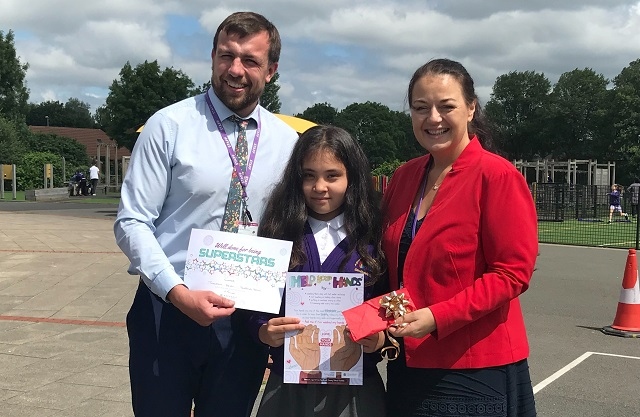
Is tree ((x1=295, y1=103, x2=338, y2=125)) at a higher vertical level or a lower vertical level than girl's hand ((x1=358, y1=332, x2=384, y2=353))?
higher

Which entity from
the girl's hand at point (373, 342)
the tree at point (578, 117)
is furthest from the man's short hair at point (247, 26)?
the tree at point (578, 117)

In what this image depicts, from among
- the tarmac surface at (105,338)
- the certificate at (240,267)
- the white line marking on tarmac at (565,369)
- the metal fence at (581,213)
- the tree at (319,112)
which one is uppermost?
the tree at (319,112)

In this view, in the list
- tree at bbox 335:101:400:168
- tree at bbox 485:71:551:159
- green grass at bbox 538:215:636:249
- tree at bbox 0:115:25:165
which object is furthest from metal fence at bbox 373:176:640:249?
tree at bbox 335:101:400:168

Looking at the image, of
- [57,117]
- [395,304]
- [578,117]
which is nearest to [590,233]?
[395,304]

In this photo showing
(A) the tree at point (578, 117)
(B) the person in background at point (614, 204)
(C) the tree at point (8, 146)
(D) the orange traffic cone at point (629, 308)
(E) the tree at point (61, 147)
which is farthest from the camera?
(A) the tree at point (578, 117)

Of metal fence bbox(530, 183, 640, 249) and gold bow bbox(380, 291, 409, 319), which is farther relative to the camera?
metal fence bbox(530, 183, 640, 249)

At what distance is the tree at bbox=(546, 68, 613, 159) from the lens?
242 feet

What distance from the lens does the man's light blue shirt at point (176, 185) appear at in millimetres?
2555

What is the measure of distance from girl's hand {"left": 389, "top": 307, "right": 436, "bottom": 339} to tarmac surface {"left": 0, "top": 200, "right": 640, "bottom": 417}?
2.96 meters

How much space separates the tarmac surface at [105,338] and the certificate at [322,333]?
257 centimetres

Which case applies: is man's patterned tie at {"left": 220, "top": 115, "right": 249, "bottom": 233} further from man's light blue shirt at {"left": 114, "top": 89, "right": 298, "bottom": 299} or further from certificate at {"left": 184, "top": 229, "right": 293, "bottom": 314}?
certificate at {"left": 184, "top": 229, "right": 293, "bottom": 314}

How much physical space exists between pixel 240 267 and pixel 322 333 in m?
0.39

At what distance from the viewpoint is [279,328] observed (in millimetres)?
2434

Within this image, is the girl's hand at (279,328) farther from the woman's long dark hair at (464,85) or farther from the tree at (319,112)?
the tree at (319,112)
